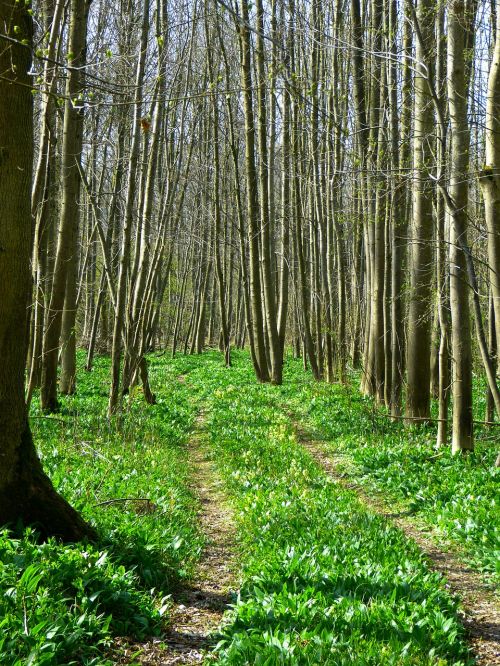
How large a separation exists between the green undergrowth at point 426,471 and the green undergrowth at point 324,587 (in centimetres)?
75

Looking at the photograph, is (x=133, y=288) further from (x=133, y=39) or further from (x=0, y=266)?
(x=0, y=266)

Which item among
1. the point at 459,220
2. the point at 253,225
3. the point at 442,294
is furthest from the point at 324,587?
the point at 253,225

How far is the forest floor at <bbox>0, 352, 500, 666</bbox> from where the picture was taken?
3.96 metres

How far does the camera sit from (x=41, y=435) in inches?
395

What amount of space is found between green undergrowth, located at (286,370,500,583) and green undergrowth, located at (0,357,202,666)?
2.73 meters

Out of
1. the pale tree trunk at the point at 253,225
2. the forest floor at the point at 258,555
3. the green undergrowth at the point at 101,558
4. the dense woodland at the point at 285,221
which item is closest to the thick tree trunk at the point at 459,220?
the dense woodland at the point at 285,221

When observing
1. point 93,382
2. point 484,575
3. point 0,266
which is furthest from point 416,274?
point 93,382

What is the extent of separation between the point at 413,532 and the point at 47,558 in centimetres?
427

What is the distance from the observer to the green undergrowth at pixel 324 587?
12.8 ft

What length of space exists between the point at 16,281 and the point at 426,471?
20.7ft

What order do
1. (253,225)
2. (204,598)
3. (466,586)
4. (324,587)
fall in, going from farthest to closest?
(253,225)
(466,586)
(204,598)
(324,587)

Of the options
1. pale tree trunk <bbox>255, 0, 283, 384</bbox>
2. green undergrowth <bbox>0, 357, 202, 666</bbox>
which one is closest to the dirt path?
green undergrowth <bbox>0, 357, 202, 666</bbox>

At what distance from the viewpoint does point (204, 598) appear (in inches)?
207

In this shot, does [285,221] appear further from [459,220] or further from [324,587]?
[324,587]
